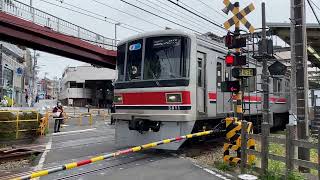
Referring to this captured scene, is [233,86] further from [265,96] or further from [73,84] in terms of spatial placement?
[73,84]

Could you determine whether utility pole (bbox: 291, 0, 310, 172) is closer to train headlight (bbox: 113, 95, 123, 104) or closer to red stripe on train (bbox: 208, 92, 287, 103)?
red stripe on train (bbox: 208, 92, 287, 103)

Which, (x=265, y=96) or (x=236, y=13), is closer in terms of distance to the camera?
(x=236, y=13)

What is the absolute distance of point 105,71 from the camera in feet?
239

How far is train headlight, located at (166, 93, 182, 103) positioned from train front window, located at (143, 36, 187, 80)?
1.61 ft

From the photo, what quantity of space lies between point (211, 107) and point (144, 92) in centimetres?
219

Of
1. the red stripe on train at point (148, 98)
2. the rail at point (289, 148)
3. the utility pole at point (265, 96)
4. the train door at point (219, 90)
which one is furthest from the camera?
the train door at point (219, 90)

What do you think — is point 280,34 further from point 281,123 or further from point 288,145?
point 288,145

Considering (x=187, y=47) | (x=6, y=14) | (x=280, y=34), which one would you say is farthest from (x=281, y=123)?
(x=6, y=14)

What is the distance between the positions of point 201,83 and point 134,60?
2.16 metres

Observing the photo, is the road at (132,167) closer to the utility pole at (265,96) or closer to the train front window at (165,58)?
the utility pole at (265,96)

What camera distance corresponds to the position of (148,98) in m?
11.7

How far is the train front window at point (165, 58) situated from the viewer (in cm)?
1133

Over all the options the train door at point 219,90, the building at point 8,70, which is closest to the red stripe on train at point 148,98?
the train door at point 219,90

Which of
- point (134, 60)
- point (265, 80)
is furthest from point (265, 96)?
point (134, 60)
